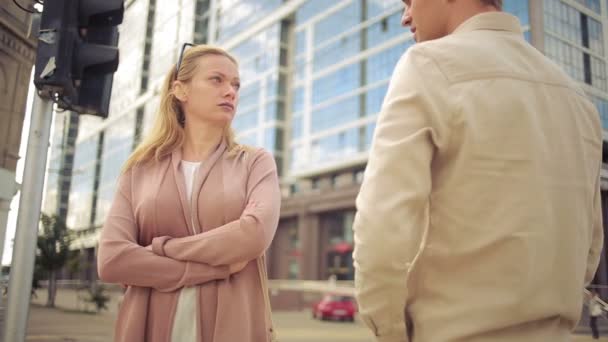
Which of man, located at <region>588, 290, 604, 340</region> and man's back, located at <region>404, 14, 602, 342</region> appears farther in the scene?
man, located at <region>588, 290, 604, 340</region>

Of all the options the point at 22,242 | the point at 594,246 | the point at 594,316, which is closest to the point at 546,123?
the point at 594,246

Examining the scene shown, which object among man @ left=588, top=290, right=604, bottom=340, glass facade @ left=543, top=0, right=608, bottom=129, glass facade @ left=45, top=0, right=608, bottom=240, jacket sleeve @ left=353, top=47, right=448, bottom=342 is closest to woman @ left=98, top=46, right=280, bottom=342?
jacket sleeve @ left=353, top=47, right=448, bottom=342

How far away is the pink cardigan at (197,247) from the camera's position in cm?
164

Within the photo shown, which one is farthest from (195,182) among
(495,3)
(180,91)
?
(495,3)

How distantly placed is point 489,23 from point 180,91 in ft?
3.85

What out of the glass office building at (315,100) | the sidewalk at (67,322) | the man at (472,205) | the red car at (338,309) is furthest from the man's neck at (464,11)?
the red car at (338,309)

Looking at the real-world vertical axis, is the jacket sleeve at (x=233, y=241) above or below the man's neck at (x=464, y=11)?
below

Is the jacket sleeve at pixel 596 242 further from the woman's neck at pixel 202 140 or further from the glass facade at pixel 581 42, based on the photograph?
the woman's neck at pixel 202 140

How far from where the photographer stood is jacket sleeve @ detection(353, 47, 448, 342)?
986 mm

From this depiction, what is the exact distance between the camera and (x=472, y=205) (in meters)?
1.03

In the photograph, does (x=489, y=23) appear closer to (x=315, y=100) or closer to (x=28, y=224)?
(x=28, y=224)

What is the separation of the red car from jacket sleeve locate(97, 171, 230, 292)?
1780 cm

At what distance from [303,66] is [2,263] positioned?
32.6 metres

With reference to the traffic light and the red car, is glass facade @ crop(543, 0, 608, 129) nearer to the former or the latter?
the traffic light
